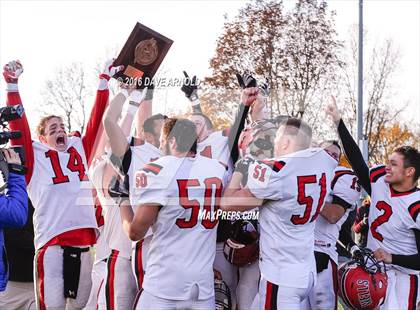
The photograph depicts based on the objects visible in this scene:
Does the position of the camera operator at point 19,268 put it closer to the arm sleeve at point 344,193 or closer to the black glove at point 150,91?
the black glove at point 150,91

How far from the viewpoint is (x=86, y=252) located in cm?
493

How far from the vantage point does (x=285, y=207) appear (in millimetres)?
3834

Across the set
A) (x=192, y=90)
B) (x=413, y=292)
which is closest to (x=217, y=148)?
(x=192, y=90)

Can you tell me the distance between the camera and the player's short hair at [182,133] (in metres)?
3.75

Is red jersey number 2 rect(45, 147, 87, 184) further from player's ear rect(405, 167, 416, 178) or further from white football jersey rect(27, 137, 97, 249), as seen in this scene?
player's ear rect(405, 167, 416, 178)

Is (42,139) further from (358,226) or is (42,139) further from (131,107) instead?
(358,226)

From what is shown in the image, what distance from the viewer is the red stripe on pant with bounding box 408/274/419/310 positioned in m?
4.64

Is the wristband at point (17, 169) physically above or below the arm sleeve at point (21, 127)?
below

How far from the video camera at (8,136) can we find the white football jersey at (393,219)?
2.83 metres

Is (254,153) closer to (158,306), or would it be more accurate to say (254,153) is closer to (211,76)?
(158,306)

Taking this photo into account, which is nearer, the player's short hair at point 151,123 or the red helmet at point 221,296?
the red helmet at point 221,296

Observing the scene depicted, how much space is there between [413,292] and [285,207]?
1622 mm

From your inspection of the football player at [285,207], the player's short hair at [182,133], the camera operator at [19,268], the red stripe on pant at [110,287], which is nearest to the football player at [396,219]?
the football player at [285,207]

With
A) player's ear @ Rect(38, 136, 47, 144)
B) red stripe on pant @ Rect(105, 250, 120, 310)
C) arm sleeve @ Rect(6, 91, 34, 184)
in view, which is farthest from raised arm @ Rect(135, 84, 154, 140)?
red stripe on pant @ Rect(105, 250, 120, 310)
